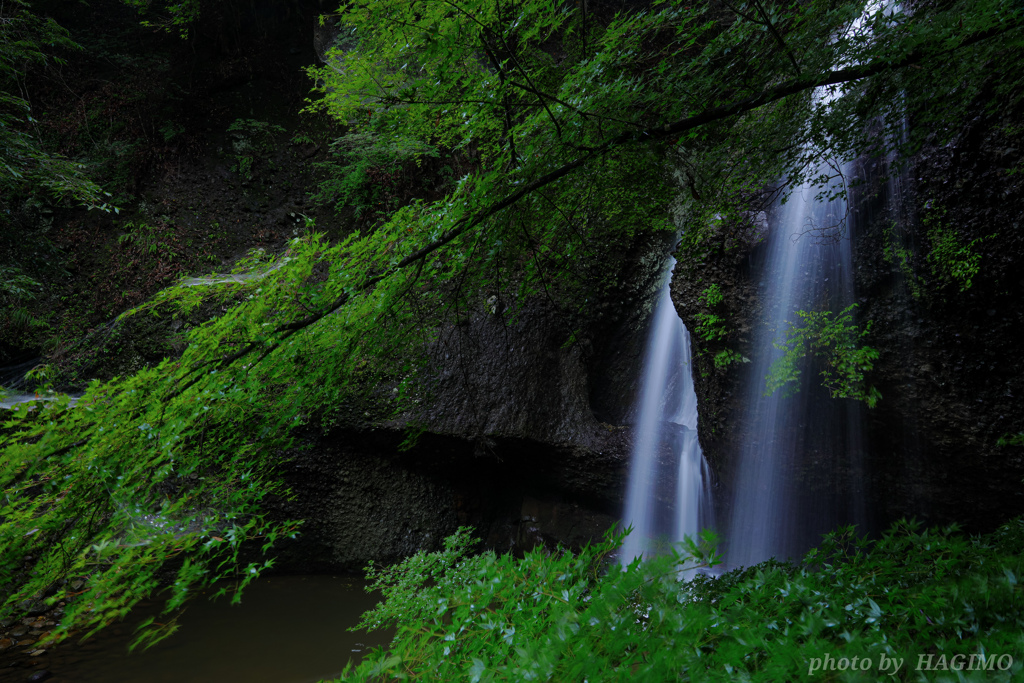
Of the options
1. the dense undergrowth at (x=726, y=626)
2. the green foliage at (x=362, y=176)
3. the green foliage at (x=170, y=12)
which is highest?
the green foliage at (x=170, y=12)

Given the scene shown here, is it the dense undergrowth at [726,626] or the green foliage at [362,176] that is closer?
the dense undergrowth at [726,626]

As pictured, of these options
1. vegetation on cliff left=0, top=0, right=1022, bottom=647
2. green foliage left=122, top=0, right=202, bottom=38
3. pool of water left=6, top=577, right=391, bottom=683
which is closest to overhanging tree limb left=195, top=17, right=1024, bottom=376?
vegetation on cliff left=0, top=0, right=1022, bottom=647

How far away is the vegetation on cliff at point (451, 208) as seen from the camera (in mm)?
1973

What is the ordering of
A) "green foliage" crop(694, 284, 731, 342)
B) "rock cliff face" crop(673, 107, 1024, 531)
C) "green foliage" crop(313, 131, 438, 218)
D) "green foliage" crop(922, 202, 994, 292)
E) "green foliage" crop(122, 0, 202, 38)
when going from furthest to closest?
"green foliage" crop(122, 0, 202, 38) → "green foliage" crop(313, 131, 438, 218) → "green foliage" crop(694, 284, 731, 342) → "green foliage" crop(922, 202, 994, 292) → "rock cliff face" crop(673, 107, 1024, 531)

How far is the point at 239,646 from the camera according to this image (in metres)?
5.08

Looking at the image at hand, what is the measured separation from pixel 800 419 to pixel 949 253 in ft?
6.99

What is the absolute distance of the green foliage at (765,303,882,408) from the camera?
4633 mm

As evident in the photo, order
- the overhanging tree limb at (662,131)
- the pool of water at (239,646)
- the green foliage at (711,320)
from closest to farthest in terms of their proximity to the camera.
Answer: the overhanging tree limb at (662,131) → the pool of water at (239,646) → the green foliage at (711,320)

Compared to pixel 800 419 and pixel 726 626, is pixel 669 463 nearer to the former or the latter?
pixel 800 419

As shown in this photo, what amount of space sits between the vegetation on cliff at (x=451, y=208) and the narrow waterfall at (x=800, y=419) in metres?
2.58

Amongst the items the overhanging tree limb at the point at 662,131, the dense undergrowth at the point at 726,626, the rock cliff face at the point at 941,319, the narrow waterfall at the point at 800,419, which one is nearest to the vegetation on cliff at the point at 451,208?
the overhanging tree limb at the point at 662,131

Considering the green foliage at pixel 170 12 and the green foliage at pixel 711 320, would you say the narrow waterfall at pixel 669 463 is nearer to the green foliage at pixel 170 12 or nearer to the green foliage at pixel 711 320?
the green foliage at pixel 711 320

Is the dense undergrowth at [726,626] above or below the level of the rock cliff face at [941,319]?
below

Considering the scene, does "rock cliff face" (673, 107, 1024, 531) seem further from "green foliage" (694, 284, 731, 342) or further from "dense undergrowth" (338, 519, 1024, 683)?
"dense undergrowth" (338, 519, 1024, 683)
